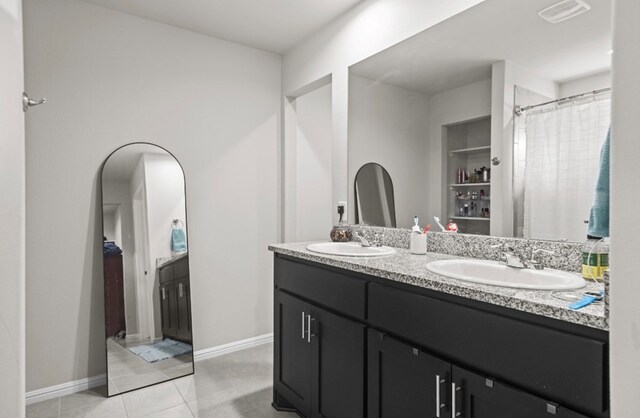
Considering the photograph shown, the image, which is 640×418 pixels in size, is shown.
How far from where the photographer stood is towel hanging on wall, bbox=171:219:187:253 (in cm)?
267

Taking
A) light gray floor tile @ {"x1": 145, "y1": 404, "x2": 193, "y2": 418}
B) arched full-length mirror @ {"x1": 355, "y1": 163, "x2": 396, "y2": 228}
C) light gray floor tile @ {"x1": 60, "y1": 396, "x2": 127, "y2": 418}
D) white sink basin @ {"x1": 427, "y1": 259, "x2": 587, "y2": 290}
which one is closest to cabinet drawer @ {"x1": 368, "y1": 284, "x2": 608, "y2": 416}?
white sink basin @ {"x1": 427, "y1": 259, "x2": 587, "y2": 290}

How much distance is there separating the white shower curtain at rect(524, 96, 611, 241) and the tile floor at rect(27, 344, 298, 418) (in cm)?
168

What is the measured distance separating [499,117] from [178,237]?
223 cm

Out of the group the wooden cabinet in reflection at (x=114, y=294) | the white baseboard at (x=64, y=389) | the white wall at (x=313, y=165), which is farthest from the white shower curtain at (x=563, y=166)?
the white baseboard at (x=64, y=389)

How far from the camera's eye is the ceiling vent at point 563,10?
1.41 meters

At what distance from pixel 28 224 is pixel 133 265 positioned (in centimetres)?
65

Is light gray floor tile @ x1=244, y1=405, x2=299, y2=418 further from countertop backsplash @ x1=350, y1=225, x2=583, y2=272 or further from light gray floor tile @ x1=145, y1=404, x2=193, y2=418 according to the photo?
countertop backsplash @ x1=350, y1=225, x2=583, y2=272

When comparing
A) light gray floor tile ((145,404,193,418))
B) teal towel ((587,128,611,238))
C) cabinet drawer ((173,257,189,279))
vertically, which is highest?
teal towel ((587,128,611,238))

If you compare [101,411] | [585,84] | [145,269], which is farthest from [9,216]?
[585,84]

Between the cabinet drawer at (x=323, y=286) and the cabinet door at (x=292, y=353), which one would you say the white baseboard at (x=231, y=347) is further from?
the cabinet drawer at (x=323, y=286)

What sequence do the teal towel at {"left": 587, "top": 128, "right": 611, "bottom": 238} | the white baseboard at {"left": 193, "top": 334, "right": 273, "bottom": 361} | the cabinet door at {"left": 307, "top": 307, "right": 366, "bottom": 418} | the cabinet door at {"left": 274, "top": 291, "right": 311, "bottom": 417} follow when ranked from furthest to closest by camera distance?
the white baseboard at {"left": 193, "top": 334, "right": 273, "bottom": 361}, the cabinet door at {"left": 274, "top": 291, "right": 311, "bottom": 417}, the cabinet door at {"left": 307, "top": 307, "right": 366, "bottom": 418}, the teal towel at {"left": 587, "top": 128, "right": 611, "bottom": 238}

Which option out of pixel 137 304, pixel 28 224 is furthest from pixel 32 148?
pixel 137 304

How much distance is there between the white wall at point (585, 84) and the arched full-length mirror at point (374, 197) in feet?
3.32

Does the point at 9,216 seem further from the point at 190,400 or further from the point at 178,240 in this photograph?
the point at 190,400
